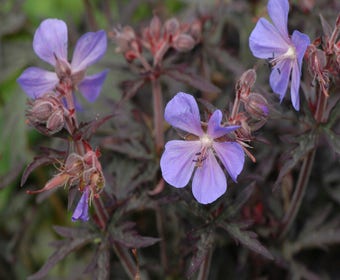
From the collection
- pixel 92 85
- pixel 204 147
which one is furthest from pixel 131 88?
pixel 204 147

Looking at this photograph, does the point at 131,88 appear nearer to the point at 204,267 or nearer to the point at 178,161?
the point at 178,161

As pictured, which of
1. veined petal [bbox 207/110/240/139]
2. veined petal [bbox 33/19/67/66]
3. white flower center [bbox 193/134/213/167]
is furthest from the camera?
veined petal [bbox 33/19/67/66]

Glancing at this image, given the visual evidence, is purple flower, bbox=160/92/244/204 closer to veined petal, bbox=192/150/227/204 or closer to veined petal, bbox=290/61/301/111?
veined petal, bbox=192/150/227/204

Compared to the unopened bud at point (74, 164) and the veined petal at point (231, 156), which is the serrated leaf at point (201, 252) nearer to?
the veined petal at point (231, 156)

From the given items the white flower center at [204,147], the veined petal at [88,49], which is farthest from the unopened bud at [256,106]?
the veined petal at [88,49]

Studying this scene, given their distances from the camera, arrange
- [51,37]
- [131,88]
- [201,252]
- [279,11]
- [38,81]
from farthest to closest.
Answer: [131,88] → [38,81] → [51,37] → [201,252] → [279,11]

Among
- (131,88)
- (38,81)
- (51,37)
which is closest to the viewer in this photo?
(51,37)

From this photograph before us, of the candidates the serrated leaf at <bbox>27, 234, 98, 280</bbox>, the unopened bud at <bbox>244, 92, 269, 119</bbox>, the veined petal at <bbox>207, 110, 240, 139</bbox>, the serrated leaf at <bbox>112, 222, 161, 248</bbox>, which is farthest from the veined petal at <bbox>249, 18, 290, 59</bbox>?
the serrated leaf at <bbox>27, 234, 98, 280</bbox>
